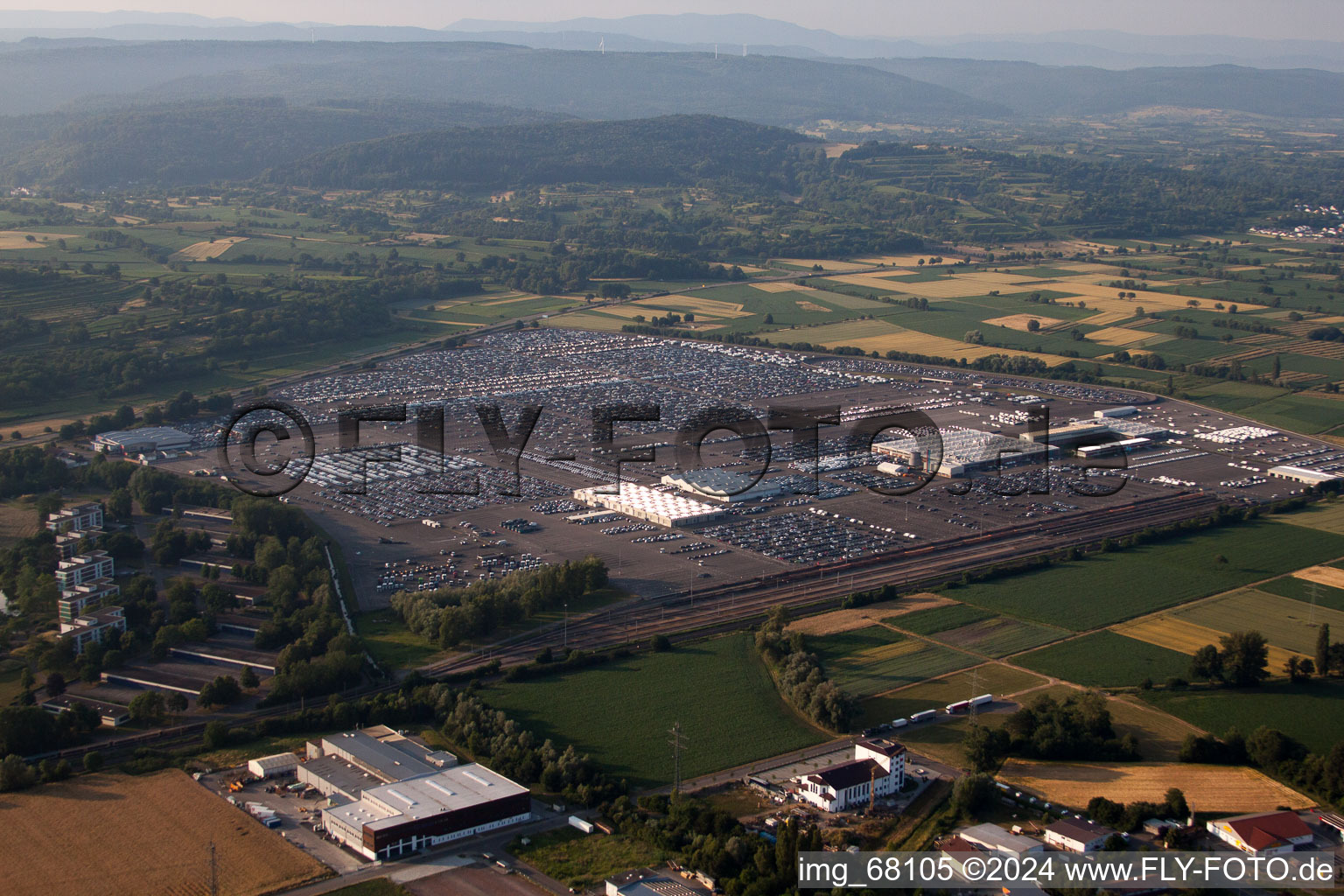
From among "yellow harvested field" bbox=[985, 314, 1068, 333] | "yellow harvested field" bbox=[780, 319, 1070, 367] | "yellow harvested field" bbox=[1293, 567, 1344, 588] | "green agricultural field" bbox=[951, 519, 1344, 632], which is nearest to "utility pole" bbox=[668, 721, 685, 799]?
"green agricultural field" bbox=[951, 519, 1344, 632]

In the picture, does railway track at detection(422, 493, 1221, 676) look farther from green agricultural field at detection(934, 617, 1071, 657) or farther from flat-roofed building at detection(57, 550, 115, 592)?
flat-roofed building at detection(57, 550, 115, 592)

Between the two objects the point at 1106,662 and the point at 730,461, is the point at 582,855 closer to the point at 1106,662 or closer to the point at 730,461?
the point at 1106,662

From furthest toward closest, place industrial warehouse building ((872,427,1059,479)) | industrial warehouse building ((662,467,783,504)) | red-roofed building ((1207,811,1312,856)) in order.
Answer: industrial warehouse building ((872,427,1059,479)) < industrial warehouse building ((662,467,783,504)) < red-roofed building ((1207,811,1312,856))

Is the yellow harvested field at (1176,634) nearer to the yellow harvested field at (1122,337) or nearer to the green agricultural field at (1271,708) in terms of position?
the green agricultural field at (1271,708)

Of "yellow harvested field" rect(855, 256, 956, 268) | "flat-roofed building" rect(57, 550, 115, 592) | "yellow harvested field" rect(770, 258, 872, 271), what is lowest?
"flat-roofed building" rect(57, 550, 115, 592)

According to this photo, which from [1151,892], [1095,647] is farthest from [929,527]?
[1151,892]

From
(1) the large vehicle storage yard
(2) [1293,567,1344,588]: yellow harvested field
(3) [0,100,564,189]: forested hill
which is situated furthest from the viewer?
(3) [0,100,564,189]: forested hill
